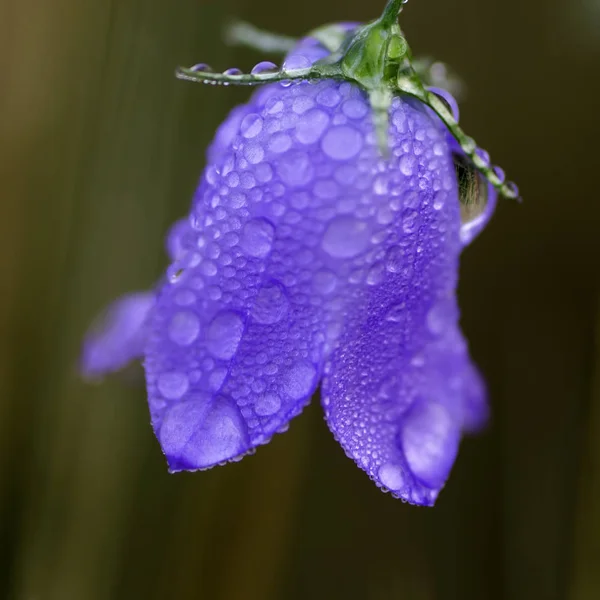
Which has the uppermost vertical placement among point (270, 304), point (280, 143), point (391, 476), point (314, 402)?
point (280, 143)

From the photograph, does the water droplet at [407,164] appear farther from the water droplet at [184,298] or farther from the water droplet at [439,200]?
the water droplet at [184,298]

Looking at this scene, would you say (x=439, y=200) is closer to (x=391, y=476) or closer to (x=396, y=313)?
(x=396, y=313)

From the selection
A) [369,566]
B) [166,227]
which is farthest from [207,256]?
[369,566]

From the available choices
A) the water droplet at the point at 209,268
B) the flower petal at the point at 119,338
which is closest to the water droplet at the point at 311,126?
the water droplet at the point at 209,268

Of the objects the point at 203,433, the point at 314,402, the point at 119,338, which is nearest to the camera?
the point at 203,433

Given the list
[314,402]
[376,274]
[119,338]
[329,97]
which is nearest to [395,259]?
[376,274]

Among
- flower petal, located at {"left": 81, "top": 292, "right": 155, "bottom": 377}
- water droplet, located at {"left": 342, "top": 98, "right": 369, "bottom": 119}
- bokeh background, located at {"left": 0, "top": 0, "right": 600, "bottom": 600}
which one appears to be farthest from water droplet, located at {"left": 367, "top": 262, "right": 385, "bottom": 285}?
bokeh background, located at {"left": 0, "top": 0, "right": 600, "bottom": 600}
